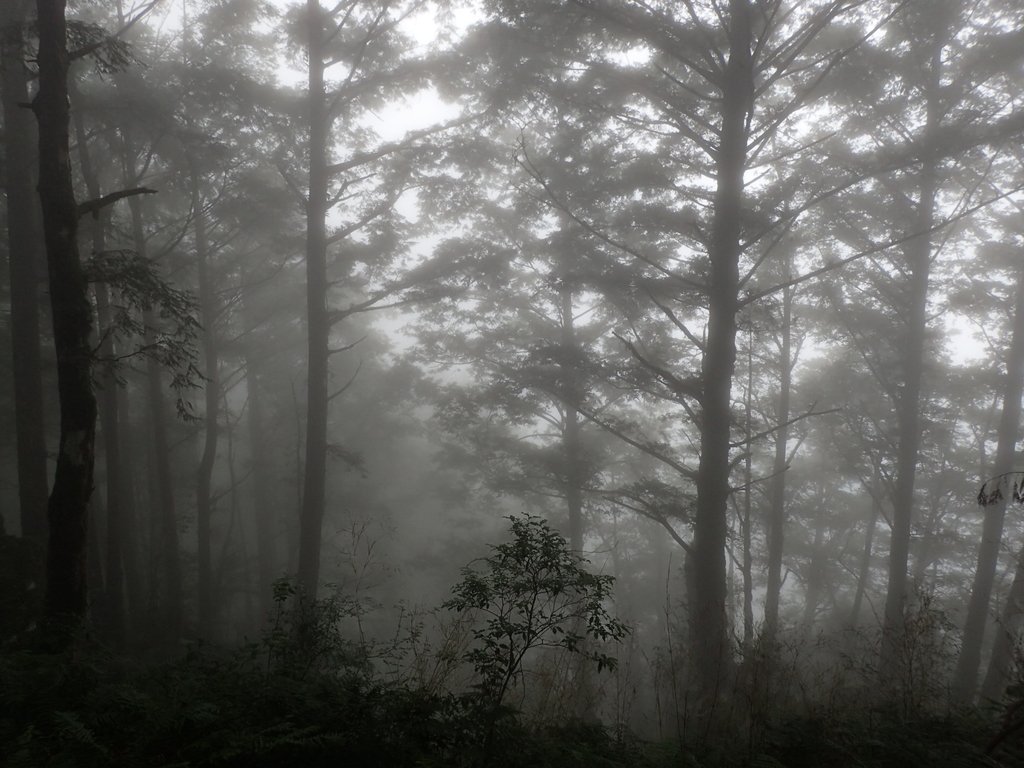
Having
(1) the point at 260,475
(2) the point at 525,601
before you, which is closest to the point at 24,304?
(2) the point at 525,601

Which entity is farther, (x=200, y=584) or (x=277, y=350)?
(x=277, y=350)

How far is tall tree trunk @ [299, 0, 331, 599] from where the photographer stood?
1023cm

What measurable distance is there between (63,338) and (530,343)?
1037 cm

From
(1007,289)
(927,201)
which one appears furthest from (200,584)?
(1007,289)

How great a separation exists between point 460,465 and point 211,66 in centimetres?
1114

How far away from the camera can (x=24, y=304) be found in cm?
912

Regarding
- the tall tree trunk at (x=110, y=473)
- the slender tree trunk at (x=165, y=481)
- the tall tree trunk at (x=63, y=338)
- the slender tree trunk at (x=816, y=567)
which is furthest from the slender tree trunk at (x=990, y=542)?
the slender tree trunk at (x=165, y=481)

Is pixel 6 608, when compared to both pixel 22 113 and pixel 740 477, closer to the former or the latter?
pixel 22 113

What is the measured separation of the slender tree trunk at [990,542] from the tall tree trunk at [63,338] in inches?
495

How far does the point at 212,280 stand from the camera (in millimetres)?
15383

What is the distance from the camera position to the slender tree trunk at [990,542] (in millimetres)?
10703

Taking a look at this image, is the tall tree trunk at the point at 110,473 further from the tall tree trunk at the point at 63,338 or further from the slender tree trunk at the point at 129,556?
the tall tree trunk at the point at 63,338

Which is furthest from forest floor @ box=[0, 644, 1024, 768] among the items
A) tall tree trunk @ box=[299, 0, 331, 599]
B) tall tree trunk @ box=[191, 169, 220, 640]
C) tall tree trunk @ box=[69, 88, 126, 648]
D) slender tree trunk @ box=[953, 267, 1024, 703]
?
tall tree trunk @ box=[191, 169, 220, 640]

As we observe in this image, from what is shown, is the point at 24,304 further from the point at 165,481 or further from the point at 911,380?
the point at 911,380
